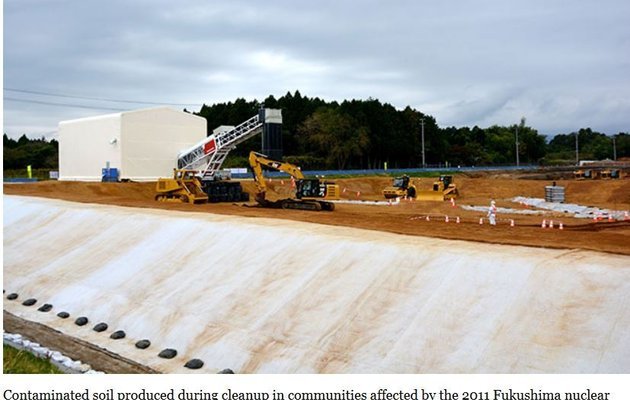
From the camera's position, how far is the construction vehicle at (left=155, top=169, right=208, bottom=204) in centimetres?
3831

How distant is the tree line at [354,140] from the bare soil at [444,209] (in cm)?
2480

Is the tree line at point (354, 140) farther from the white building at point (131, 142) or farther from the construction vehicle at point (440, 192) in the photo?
the construction vehicle at point (440, 192)

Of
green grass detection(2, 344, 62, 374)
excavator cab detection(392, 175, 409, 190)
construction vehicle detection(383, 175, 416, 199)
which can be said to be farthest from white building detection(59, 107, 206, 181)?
green grass detection(2, 344, 62, 374)

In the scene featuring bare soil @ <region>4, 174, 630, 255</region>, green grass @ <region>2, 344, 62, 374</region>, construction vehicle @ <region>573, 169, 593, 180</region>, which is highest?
construction vehicle @ <region>573, 169, 593, 180</region>

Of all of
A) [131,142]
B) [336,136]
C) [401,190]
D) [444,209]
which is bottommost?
[444,209]

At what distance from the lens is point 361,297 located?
13469 mm

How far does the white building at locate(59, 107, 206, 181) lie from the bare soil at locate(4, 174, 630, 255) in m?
4.15

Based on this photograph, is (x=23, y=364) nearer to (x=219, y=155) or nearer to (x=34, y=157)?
(x=219, y=155)

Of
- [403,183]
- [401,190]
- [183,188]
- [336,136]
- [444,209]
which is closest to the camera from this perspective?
[444,209]

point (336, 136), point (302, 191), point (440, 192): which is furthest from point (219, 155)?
point (336, 136)

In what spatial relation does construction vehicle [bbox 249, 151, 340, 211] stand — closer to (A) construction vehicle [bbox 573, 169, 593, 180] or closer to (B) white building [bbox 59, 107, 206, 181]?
(B) white building [bbox 59, 107, 206, 181]

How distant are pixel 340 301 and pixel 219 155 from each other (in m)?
36.0

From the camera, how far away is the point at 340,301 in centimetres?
1362

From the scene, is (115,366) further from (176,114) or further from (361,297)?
(176,114)
